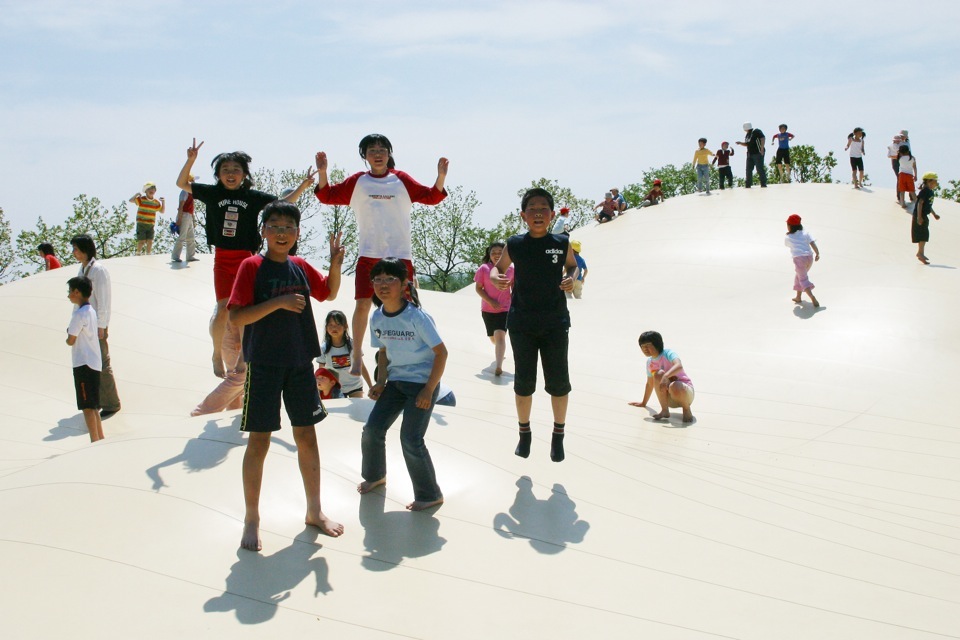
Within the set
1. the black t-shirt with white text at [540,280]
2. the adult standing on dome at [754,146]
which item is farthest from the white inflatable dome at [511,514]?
the adult standing on dome at [754,146]

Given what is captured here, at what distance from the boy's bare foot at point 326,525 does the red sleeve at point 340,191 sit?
283cm

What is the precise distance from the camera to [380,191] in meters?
6.33

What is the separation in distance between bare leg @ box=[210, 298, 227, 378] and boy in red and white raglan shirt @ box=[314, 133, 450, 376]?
1.10 m

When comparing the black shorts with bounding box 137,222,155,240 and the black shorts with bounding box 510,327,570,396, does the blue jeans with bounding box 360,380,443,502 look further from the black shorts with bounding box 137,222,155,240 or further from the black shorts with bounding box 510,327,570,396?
the black shorts with bounding box 137,222,155,240

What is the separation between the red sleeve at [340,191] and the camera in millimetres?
6414

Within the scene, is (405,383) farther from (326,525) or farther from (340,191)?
(340,191)

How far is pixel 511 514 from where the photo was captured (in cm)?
488

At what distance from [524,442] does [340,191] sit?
8.12 feet

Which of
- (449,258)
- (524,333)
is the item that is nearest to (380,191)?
(524,333)

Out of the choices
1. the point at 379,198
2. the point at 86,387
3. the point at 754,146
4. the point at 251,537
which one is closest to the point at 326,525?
the point at 251,537

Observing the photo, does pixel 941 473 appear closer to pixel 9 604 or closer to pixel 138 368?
pixel 9 604

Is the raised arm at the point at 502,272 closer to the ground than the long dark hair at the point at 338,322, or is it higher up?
higher up

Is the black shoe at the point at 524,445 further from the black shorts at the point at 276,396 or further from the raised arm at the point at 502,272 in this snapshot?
the black shorts at the point at 276,396

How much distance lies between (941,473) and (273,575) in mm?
6479
